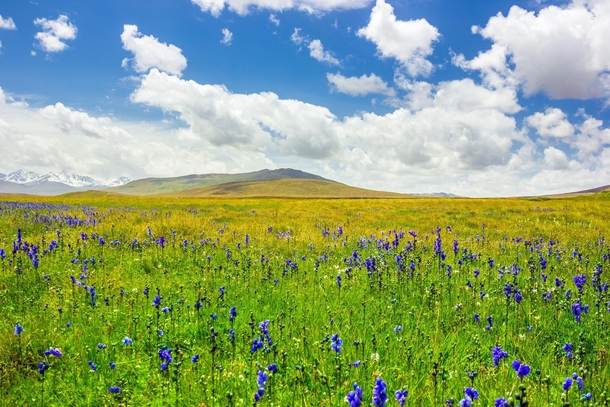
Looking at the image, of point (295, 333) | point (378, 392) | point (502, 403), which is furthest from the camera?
point (295, 333)

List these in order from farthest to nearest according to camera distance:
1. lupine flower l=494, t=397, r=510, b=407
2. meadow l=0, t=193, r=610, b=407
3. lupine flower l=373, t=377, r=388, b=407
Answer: meadow l=0, t=193, r=610, b=407, lupine flower l=494, t=397, r=510, b=407, lupine flower l=373, t=377, r=388, b=407

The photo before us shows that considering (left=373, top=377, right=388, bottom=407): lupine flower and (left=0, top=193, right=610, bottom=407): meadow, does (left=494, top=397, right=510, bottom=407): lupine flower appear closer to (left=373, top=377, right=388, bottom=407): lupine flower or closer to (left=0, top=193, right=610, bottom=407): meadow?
(left=0, top=193, right=610, bottom=407): meadow

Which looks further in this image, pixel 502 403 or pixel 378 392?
pixel 502 403

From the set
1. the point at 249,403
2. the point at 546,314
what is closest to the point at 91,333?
the point at 249,403

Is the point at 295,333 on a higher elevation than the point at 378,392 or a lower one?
lower

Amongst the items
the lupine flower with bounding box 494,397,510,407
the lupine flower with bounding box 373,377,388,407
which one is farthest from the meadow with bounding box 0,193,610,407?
the lupine flower with bounding box 494,397,510,407

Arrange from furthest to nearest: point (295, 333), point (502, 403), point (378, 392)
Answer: point (295, 333)
point (502, 403)
point (378, 392)

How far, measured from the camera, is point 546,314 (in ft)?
18.1

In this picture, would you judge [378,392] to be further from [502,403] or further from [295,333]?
[295,333]

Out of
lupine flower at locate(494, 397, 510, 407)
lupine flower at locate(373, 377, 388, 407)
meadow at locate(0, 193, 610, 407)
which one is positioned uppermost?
lupine flower at locate(373, 377, 388, 407)

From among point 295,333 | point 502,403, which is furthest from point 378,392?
point 295,333

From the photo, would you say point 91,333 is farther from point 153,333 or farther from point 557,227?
point 557,227

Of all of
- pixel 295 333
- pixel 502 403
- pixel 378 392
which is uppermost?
pixel 378 392

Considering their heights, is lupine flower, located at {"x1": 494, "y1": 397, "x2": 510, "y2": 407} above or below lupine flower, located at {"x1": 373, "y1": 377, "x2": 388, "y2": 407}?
below
